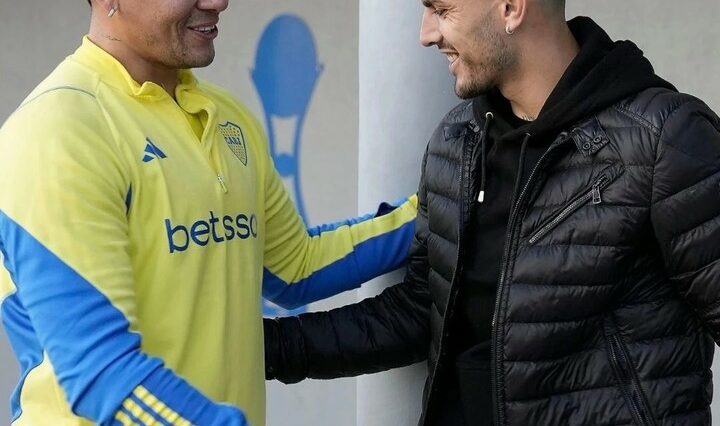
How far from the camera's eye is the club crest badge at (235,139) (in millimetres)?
2443

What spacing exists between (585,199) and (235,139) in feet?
2.50

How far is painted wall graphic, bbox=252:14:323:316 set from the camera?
533cm

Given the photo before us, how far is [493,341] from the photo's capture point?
229 cm

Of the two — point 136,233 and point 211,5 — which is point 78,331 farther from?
point 211,5

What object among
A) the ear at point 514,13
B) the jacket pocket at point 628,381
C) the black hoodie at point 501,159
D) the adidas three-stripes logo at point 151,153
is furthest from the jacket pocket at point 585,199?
the adidas three-stripes logo at point 151,153

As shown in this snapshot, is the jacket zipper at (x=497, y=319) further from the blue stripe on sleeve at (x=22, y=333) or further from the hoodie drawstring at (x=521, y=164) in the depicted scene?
the blue stripe on sleeve at (x=22, y=333)

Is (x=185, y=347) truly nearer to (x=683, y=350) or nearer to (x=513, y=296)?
(x=513, y=296)

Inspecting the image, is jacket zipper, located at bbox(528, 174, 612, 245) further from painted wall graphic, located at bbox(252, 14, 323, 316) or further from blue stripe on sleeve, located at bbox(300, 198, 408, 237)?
painted wall graphic, located at bbox(252, 14, 323, 316)

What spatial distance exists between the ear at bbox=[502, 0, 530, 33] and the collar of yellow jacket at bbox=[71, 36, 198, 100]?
2.33 feet

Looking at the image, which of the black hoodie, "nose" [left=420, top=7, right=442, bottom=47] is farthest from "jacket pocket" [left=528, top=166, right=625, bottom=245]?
"nose" [left=420, top=7, right=442, bottom=47]

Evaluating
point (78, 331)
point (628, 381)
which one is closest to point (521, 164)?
point (628, 381)

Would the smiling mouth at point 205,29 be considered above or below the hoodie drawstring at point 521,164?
above

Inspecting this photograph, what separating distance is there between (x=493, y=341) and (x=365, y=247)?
0.57 metres

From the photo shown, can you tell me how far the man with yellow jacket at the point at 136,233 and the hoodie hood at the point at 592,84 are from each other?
0.62 m
